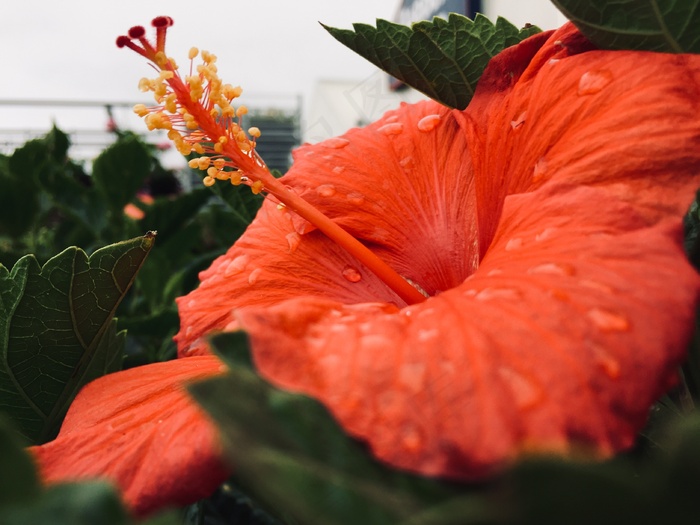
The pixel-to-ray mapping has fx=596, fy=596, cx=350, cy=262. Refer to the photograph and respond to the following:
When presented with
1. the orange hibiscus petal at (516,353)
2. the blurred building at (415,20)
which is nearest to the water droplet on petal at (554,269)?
the orange hibiscus petal at (516,353)

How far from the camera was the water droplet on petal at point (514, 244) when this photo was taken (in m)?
0.36

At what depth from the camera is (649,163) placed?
345 millimetres

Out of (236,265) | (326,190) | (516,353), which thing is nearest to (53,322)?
(236,265)

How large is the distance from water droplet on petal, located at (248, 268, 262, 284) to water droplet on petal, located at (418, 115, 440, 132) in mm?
206

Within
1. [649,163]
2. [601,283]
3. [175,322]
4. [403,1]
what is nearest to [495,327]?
[601,283]

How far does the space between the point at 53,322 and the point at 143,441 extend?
0.56 feet

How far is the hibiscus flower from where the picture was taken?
23 cm

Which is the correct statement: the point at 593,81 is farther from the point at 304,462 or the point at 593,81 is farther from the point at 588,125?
the point at 304,462

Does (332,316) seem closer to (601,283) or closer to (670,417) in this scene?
(601,283)

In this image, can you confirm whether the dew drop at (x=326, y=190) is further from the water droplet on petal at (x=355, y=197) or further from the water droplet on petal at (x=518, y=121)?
the water droplet on petal at (x=518, y=121)

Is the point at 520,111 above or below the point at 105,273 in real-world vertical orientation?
above

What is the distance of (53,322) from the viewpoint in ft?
1.53

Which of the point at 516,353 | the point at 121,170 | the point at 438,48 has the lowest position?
the point at 121,170

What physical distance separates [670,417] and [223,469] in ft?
0.94
